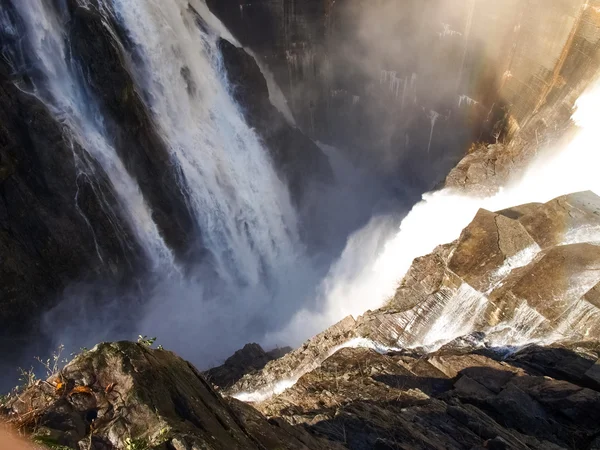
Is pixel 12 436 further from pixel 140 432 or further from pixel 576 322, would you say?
pixel 576 322

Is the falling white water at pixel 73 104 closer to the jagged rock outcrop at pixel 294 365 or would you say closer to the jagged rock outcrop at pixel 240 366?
the jagged rock outcrop at pixel 240 366

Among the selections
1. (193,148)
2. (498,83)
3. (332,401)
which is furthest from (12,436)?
(498,83)

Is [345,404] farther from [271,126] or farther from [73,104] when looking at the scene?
[271,126]

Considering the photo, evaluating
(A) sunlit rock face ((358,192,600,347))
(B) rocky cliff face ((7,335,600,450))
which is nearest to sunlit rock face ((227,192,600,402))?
(A) sunlit rock face ((358,192,600,347))

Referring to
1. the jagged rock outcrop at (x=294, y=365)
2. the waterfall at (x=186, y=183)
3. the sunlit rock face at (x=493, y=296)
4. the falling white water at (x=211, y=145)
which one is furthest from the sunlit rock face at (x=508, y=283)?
the falling white water at (x=211, y=145)

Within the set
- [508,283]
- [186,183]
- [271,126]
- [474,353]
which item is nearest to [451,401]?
[474,353]
